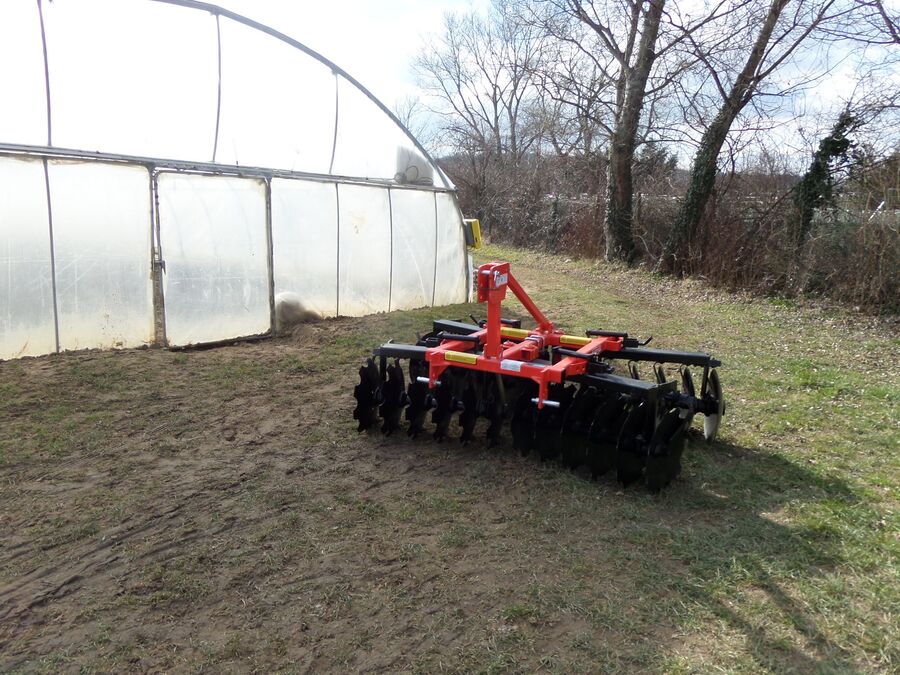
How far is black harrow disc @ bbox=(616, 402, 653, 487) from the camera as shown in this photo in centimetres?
405

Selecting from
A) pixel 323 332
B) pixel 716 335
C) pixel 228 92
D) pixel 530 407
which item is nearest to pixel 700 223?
pixel 716 335

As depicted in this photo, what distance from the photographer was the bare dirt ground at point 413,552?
272 centimetres

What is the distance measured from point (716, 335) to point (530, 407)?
518 centimetres

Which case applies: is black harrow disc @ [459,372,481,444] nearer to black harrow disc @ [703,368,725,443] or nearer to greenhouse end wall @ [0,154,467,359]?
black harrow disc @ [703,368,725,443]

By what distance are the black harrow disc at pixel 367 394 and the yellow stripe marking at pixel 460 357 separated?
30.5 inches

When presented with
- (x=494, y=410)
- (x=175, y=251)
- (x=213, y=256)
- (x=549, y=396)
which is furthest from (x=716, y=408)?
(x=175, y=251)

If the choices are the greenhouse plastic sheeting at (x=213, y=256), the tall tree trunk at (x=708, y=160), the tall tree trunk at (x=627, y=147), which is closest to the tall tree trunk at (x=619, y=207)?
the tall tree trunk at (x=627, y=147)

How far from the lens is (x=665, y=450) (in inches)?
159

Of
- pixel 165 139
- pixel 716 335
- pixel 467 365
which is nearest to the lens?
pixel 467 365

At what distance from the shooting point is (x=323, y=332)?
8.59 m

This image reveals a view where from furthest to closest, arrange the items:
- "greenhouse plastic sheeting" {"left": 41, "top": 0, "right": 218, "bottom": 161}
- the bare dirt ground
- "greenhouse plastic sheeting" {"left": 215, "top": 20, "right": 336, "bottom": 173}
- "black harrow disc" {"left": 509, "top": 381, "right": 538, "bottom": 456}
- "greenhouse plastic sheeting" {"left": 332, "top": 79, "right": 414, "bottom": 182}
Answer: "greenhouse plastic sheeting" {"left": 332, "top": 79, "right": 414, "bottom": 182}
"greenhouse plastic sheeting" {"left": 215, "top": 20, "right": 336, "bottom": 173}
"greenhouse plastic sheeting" {"left": 41, "top": 0, "right": 218, "bottom": 161}
"black harrow disc" {"left": 509, "top": 381, "right": 538, "bottom": 456}
the bare dirt ground

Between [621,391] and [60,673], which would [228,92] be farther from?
[60,673]

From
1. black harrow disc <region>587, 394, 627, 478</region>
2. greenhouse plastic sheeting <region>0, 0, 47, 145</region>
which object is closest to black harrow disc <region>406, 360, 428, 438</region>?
black harrow disc <region>587, 394, 627, 478</region>

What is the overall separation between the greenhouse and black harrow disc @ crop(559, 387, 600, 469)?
5349mm
